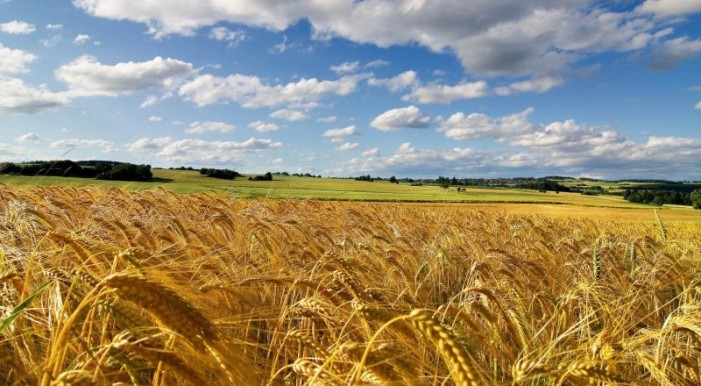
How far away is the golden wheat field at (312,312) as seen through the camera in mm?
1175

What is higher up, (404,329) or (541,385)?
(404,329)

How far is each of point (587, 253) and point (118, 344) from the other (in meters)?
5.25

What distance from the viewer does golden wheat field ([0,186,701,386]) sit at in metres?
1.17

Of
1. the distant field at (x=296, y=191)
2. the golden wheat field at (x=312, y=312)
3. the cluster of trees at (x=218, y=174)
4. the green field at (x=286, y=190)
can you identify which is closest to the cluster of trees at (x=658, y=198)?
the green field at (x=286, y=190)

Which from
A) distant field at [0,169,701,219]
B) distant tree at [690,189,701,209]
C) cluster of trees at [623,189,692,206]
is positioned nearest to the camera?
distant field at [0,169,701,219]

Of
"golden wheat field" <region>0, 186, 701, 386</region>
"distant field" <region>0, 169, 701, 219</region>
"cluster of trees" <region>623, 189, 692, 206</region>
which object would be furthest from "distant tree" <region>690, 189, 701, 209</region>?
"golden wheat field" <region>0, 186, 701, 386</region>

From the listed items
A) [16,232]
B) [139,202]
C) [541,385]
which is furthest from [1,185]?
[541,385]

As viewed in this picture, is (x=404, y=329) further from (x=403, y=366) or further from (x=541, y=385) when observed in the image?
(x=541, y=385)

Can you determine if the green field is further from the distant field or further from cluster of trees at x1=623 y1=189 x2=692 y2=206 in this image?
cluster of trees at x1=623 y1=189 x2=692 y2=206

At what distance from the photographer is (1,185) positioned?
10.1m

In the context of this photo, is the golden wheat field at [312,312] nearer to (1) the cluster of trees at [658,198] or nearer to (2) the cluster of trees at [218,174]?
(2) the cluster of trees at [218,174]

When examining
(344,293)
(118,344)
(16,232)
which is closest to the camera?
(118,344)

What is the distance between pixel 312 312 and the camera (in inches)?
69.6

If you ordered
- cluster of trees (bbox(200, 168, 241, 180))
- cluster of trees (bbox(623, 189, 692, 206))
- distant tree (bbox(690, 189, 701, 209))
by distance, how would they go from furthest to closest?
cluster of trees (bbox(623, 189, 692, 206)), cluster of trees (bbox(200, 168, 241, 180)), distant tree (bbox(690, 189, 701, 209))
